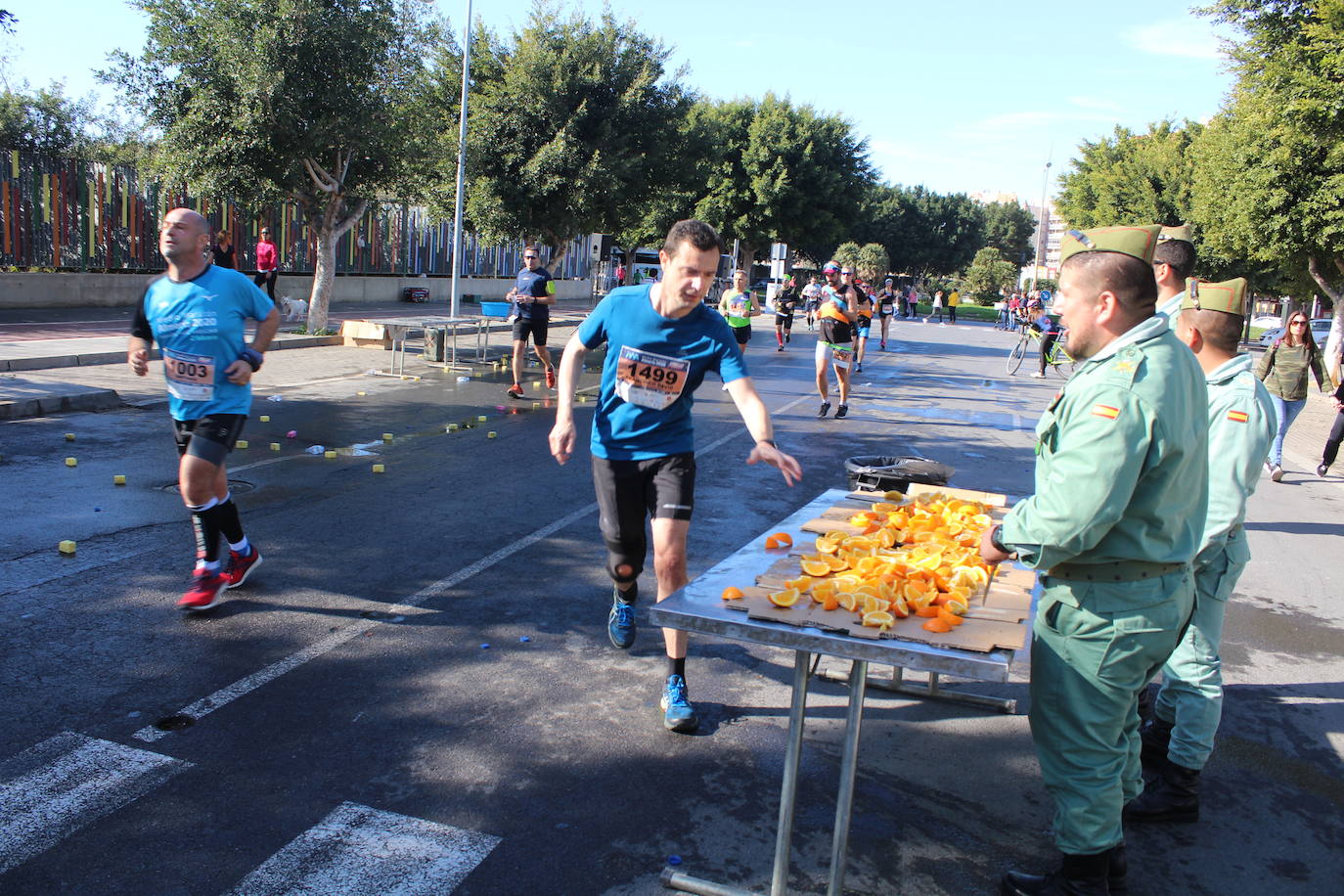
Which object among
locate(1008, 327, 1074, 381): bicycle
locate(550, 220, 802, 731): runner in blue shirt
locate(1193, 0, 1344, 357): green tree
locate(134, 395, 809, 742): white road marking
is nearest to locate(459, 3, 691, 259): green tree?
locate(1008, 327, 1074, 381): bicycle

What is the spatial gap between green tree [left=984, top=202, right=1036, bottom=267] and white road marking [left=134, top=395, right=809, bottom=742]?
9947 centimetres

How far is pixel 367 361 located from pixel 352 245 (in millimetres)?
14949

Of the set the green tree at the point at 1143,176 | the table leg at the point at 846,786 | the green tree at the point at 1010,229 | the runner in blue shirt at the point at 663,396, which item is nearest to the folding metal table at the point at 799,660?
the table leg at the point at 846,786

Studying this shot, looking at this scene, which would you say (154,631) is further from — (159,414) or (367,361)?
(367,361)

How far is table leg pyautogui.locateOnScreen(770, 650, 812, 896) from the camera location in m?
3.08

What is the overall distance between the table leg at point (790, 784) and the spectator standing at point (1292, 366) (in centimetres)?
922

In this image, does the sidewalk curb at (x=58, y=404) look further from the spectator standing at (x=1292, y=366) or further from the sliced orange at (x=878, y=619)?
the spectator standing at (x=1292, y=366)

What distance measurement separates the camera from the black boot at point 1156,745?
423 centimetres

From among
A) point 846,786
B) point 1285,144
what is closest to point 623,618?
point 846,786

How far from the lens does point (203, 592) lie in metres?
5.27

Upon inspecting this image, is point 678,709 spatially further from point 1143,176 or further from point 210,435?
point 1143,176

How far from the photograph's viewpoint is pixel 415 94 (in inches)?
796

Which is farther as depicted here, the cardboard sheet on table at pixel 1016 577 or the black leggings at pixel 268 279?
the black leggings at pixel 268 279

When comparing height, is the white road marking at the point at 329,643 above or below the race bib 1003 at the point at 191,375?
below
